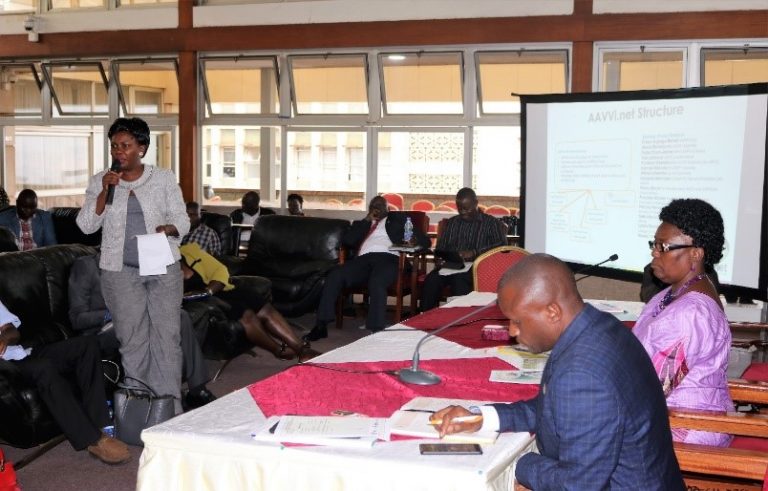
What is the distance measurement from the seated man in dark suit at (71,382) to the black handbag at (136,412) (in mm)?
112

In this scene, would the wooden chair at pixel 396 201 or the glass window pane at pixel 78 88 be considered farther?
the glass window pane at pixel 78 88

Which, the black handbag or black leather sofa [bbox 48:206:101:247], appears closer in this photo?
the black handbag

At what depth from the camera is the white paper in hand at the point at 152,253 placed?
4153mm

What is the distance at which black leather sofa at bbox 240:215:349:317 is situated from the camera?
7434 mm

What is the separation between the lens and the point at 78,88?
11539mm

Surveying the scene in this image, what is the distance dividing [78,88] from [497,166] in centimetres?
570

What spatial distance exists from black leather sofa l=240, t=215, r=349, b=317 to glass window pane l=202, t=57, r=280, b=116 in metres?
2.81

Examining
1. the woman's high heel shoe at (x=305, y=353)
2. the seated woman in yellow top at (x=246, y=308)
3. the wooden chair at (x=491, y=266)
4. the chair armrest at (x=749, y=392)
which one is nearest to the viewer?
the chair armrest at (x=749, y=392)

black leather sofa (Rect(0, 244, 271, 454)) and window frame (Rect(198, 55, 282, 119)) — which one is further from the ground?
window frame (Rect(198, 55, 282, 119))

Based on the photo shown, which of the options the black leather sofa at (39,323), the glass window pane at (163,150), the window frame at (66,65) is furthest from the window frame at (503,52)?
the window frame at (66,65)

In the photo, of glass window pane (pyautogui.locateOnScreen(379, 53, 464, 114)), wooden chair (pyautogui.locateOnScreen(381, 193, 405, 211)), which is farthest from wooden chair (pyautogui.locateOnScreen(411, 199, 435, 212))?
glass window pane (pyautogui.locateOnScreen(379, 53, 464, 114))

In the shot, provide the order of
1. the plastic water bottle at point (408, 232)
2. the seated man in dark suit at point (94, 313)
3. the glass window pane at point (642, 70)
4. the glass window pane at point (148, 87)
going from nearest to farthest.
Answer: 1. the seated man in dark suit at point (94, 313)
2. the plastic water bottle at point (408, 232)
3. the glass window pane at point (642, 70)
4. the glass window pane at point (148, 87)

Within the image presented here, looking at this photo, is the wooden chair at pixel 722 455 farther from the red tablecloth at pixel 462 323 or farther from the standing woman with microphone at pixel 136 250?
the standing woman with microphone at pixel 136 250

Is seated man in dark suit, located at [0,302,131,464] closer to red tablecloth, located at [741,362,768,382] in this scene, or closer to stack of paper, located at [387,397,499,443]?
stack of paper, located at [387,397,499,443]
